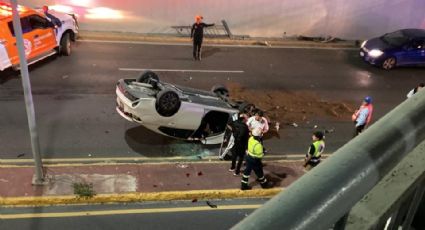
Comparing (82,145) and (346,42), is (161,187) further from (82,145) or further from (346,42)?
(346,42)

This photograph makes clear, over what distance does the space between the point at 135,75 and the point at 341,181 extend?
1613 centimetres

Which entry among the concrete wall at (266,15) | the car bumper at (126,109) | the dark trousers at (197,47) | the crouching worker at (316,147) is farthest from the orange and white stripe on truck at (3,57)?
the crouching worker at (316,147)

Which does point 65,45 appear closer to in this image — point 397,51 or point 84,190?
point 84,190

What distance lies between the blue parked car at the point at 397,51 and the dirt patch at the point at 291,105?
5173 millimetres

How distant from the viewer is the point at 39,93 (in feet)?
48.2

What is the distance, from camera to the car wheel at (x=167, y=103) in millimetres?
10806

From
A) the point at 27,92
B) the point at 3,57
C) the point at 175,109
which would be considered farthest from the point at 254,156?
the point at 3,57

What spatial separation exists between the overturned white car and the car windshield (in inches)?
436

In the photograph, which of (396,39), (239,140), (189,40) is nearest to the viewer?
(239,140)

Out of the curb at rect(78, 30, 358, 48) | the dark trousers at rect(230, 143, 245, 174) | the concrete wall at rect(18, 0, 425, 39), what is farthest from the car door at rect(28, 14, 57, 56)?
the dark trousers at rect(230, 143, 245, 174)

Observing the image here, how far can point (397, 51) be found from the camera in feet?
67.2

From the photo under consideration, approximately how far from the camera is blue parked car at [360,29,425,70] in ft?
66.8

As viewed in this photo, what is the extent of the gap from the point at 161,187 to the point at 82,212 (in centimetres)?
173

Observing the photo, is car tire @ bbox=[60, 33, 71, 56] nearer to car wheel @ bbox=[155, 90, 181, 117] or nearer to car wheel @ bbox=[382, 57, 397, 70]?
car wheel @ bbox=[155, 90, 181, 117]
